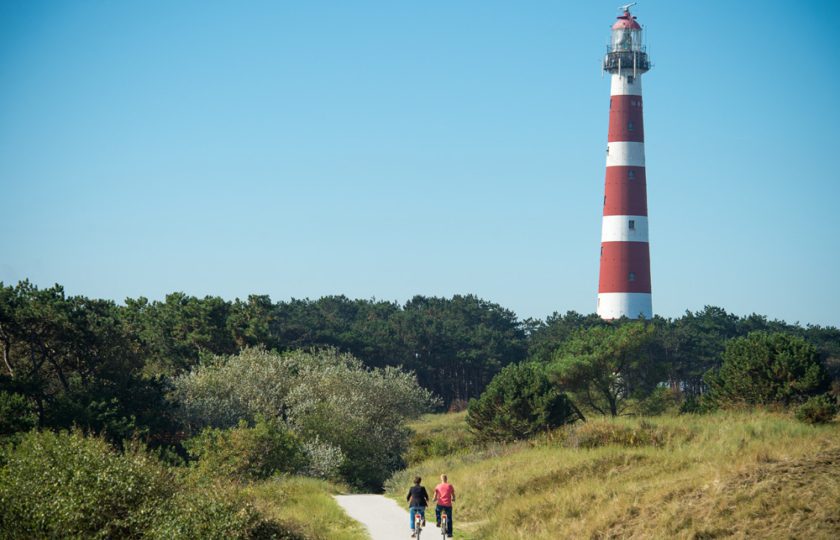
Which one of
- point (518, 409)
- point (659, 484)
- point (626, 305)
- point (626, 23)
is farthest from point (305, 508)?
point (626, 23)

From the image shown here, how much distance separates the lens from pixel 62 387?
54.6 metres

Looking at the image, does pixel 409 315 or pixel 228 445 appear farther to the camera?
pixel 409 315

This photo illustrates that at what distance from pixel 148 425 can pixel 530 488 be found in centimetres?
2325

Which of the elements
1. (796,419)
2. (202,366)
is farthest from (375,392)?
(796,419)

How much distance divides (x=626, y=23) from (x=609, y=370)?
102ft

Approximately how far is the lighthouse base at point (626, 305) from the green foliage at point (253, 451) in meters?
37.0

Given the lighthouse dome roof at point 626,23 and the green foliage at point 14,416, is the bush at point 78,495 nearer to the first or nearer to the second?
the green foliage at point 14,416

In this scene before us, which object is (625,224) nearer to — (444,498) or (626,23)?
(626,23)

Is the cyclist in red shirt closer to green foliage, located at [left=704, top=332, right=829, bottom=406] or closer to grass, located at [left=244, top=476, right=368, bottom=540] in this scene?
grass, located at [left=244, top=476, right=368, bottom=540]

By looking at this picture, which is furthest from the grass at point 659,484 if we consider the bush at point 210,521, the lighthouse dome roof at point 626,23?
the lighthouse dome roof at point 626,23

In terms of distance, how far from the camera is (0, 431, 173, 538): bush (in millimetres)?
25375

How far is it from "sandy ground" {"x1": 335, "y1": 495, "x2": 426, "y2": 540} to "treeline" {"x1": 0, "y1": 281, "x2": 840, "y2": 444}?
1270 cm

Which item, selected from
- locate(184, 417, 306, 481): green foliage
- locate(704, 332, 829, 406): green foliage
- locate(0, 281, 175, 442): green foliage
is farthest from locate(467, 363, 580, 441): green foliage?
locate(0, 281, 175, 442): green foliage

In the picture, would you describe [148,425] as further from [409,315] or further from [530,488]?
[409,315]
